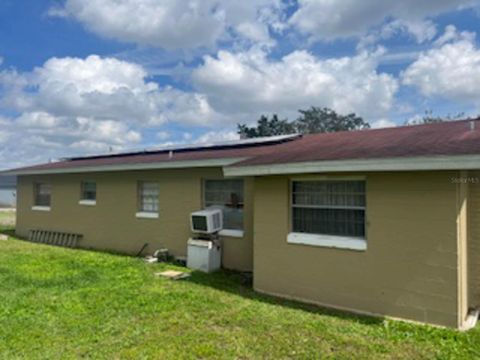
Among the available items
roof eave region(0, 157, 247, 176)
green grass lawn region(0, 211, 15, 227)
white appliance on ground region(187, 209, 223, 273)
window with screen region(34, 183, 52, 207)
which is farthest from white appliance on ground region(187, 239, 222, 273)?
green grass lawn region(0, 211, 15, 227)

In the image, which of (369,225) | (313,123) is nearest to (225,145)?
(369,225)

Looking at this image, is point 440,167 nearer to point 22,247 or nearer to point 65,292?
point 65,292

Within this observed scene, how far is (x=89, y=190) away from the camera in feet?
43.6

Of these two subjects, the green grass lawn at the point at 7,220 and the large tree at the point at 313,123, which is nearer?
the green grass lawn at the point at 7,220

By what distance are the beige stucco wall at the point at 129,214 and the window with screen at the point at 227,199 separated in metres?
0.22

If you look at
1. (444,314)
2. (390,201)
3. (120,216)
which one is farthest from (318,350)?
(120,216)

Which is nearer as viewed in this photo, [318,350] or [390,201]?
[318,350]

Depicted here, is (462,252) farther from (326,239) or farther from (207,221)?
(207,221)

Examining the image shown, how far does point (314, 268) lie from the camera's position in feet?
21.9

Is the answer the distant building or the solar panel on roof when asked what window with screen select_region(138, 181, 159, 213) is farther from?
the distant building

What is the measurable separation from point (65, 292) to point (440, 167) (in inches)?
263

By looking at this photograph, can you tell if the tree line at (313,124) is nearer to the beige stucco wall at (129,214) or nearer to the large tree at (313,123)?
the large tree at (313,123)

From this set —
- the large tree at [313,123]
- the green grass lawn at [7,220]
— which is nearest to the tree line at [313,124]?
the large tree at [313,123]

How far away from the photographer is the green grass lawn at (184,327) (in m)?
4.64
